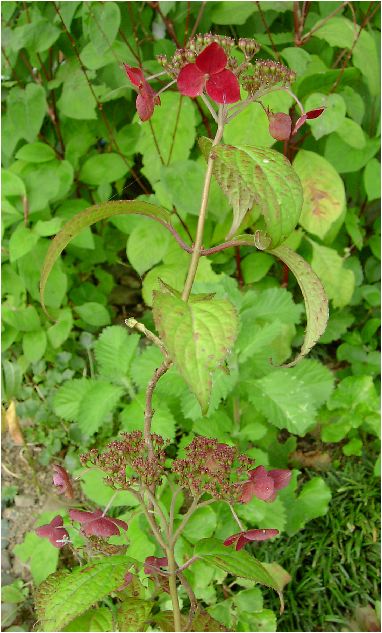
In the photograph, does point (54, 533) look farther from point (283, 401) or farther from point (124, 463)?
point (283, 401)

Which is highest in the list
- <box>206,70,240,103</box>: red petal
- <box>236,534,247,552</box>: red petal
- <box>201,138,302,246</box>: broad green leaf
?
<box>206,70,240,103</box>: red petal

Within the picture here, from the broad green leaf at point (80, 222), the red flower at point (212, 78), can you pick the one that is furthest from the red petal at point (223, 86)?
the broad green leaf at point (80, 222)

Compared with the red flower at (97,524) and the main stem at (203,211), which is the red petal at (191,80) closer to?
the main stem at (203,211)

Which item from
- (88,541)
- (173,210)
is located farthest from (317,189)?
(88,541)

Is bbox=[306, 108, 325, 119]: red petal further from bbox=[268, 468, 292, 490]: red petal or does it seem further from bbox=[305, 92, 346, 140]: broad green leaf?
bbox=[305, 92, 346, 140]: broad green leaf

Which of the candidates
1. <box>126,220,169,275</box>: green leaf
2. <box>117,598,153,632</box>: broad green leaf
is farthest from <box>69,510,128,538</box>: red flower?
<box>126,220,169,275</box>: green leaf

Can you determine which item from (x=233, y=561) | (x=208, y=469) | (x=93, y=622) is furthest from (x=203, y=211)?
(x=93, y=622)
